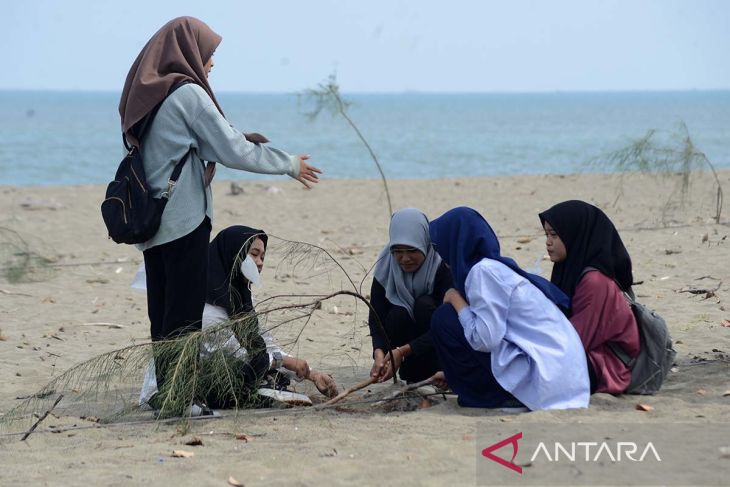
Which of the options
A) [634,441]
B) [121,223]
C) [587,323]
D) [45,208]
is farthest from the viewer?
[45,208]

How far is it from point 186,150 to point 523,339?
158 centimetres

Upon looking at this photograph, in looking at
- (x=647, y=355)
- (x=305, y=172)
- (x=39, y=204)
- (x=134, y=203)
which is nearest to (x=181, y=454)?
(x=134, y=203)

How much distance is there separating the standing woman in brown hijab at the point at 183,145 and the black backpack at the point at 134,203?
0.03 m

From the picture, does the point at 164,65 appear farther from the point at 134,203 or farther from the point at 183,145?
the point at 134,203

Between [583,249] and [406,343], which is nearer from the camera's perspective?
[583,249]

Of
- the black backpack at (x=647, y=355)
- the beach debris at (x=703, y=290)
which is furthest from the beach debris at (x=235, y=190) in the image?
the black backpack at (x=647, y=355)

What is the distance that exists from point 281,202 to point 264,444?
10816mm

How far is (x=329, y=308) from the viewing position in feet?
23.5

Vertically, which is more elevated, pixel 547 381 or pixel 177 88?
pixel 177 88

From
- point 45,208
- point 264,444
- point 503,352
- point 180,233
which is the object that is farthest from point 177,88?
point 45,208

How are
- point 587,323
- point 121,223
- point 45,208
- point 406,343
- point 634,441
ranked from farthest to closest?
point 45,208
point 406,343
point 587,323
point 121,223
point 634,441

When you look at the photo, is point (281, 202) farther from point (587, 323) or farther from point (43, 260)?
point (587, 323)

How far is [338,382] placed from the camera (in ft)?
17.2

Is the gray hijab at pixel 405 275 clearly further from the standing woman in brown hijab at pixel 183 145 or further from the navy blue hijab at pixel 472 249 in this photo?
the standing woman in brown hijab at pixel 183 145
